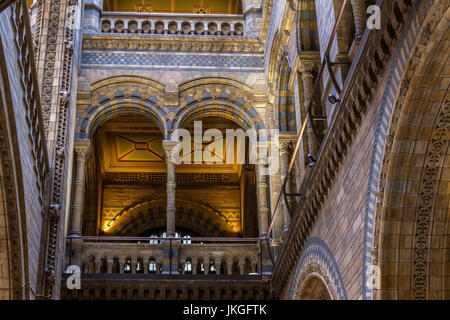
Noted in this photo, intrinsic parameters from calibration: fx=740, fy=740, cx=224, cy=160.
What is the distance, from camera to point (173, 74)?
51.7 ft

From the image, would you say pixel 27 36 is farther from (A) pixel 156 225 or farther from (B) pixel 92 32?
(A) pixel 156 225

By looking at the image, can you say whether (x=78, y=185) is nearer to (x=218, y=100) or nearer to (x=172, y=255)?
(x=172, y=255)

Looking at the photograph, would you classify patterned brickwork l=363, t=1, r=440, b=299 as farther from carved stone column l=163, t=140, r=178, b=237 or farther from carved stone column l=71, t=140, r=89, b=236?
carved stone column l=71, t=140, r=89, b=236

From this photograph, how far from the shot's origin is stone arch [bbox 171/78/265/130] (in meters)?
15.6

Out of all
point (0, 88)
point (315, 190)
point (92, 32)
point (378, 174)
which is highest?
point (92, 32)

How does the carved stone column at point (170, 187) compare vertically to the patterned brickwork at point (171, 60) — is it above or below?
below

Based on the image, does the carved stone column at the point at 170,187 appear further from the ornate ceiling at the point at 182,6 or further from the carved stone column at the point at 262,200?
the ornate ceiling at the point at 182,6

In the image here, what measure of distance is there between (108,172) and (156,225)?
197 centimetres

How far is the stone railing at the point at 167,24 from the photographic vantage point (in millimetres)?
16484

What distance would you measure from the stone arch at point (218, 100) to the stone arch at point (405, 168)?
28.8ft

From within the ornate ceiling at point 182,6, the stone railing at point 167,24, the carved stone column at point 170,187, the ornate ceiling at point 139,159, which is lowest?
the carved stone column at point 170,187

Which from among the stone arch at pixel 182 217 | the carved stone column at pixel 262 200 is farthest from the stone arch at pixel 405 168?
the stone arch at pixel 182 217
